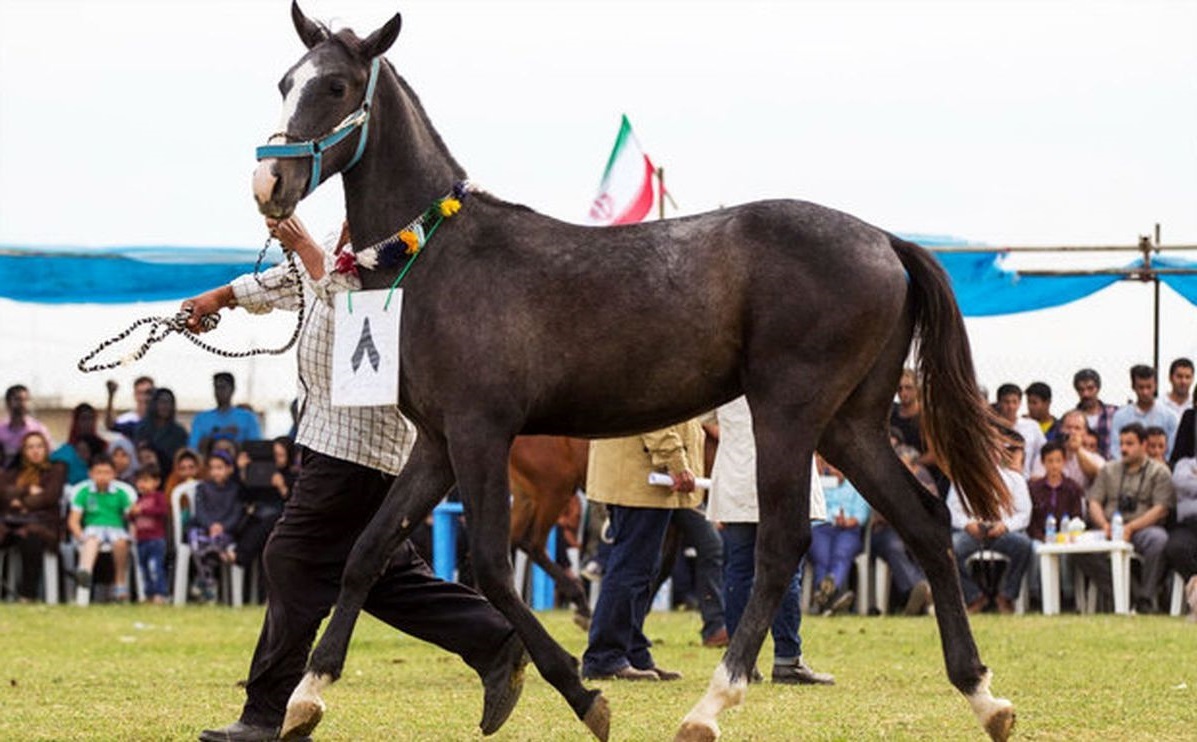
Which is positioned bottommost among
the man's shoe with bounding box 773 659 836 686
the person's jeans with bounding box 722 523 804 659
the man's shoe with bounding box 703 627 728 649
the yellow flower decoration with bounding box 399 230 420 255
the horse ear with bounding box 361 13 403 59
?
the man's shoe with bounding box 703 627 728 649

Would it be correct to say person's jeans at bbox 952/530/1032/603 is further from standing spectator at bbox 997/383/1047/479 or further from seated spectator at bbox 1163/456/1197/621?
seated spectator at bbox 1163/456/1197/621

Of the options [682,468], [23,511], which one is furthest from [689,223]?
[23,511]

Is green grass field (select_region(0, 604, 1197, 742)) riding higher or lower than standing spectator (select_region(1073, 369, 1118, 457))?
lower

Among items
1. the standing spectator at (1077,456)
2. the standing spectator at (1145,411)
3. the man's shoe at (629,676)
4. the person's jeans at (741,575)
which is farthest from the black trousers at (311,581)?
the standing spectator at (1145,411)

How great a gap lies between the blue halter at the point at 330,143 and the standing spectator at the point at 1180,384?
487 inches

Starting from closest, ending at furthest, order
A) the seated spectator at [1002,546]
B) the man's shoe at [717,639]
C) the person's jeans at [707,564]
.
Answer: the person's jeans at [707,564]
the man's shoe at [717,639]
the seated spectator at [1002,546]

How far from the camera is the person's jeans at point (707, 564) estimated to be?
13523mm

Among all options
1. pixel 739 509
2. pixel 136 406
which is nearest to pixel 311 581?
pixel 739 509

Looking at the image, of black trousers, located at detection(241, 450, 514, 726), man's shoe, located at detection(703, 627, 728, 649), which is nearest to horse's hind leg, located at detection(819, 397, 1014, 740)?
black trousers, located at detection(241, 450, 514, 726)

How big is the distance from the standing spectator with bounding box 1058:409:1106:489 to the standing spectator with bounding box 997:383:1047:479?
6.9 inches

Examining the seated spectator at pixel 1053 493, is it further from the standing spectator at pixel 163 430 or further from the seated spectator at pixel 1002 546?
the standing spectator at pixel 163 430

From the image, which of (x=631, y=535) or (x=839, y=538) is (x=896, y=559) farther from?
(x=631, y=535)

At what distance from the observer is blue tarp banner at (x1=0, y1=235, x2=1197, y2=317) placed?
18172 millimetres

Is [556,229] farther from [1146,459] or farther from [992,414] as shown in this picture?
[1146,459]
